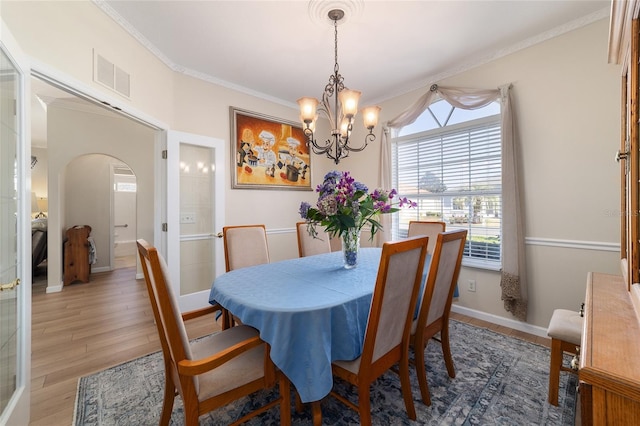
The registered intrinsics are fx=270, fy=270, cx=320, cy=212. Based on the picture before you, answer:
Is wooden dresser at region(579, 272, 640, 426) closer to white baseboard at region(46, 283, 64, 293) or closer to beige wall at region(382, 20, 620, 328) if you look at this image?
beige wall at region(382, 20, 620, 328)

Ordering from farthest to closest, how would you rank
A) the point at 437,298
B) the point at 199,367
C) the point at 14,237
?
the point at 437,298 → the point at 14,237 → the point at 199,367

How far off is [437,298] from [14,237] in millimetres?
2437

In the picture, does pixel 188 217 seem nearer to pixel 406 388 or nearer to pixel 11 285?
pixel 11 285

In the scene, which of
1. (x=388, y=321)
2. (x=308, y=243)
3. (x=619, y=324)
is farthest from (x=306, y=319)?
(x=308, y=243)

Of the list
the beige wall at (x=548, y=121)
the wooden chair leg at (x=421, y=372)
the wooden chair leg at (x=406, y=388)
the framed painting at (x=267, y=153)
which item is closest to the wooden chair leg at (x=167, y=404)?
the wooden chair leg at (x=406, y=388)

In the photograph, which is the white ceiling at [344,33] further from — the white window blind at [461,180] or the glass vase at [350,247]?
the glass vase at [350,247]

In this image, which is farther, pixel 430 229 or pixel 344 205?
pixel 430 229

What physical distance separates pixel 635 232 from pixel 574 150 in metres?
1.81

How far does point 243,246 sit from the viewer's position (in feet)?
7.82

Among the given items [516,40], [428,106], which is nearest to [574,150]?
[516,40]

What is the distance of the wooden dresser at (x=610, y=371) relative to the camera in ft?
1.96

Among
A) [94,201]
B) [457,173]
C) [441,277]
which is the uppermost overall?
[457,173]

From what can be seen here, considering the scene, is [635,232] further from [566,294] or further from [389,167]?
[389,167]

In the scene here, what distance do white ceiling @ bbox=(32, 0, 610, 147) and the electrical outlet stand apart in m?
1.41
